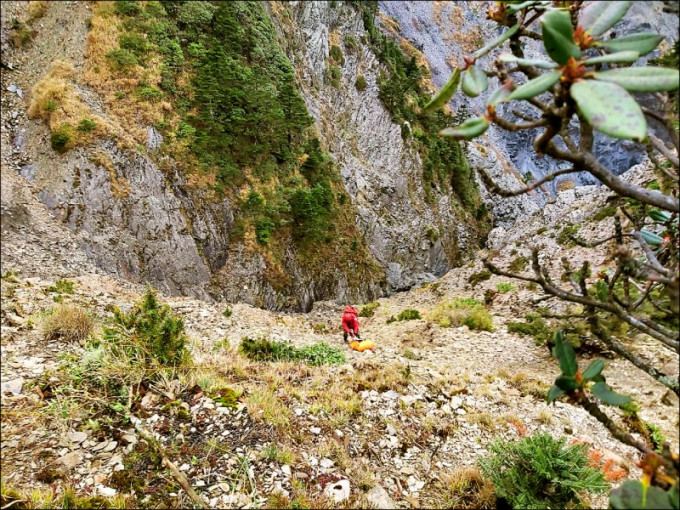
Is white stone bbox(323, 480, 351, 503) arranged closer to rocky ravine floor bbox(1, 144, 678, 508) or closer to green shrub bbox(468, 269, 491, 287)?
rocky ravine floor bbox(1, 144, 678, 508)

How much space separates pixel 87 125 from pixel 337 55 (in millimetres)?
24117

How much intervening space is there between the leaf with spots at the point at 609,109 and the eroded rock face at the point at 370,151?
2316 cm

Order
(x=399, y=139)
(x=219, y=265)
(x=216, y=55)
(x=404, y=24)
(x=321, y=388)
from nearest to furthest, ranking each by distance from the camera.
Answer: (x=321, y=388)
(x=219, y=265)
(x=216, y=55)
(x=399, y=139)
(x=404, y=24)

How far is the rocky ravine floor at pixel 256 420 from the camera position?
9.04 ft

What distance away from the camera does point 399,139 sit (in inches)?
1228

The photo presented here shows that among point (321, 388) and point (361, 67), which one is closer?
point (321, 388)

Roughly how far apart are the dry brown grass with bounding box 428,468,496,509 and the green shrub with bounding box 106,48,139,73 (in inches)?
598

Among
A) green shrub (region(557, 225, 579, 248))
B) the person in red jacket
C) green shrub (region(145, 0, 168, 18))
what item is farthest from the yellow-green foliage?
green shrub (region(145, 0, 168, 18))

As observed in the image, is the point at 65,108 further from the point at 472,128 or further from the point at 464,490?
the point at 464,490

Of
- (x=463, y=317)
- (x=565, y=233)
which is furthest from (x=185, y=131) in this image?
(x=565, y=233)

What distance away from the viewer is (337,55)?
97.0ft

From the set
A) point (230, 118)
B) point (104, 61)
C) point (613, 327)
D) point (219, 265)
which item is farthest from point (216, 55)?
point (613, 327)

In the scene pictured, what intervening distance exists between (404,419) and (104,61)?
47.0ft

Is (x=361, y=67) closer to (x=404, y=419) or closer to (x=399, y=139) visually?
(x=399, y=139)
